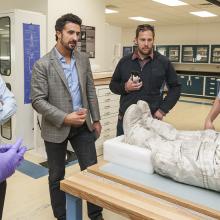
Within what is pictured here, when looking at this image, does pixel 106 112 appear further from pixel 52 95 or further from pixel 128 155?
pixel 128 155

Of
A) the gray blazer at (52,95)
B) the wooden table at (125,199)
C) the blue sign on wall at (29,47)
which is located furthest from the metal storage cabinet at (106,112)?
the wooden table at (125,199)

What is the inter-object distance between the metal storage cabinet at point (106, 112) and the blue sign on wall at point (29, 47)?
95cm

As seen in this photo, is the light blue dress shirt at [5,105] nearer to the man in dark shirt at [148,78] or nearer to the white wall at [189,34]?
the man in dark shirt at [148,78]

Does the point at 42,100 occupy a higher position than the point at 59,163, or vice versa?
the point at 42,100

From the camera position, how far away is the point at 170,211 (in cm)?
104

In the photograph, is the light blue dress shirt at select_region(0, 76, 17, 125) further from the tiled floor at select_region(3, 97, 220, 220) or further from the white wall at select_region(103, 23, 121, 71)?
the white wall at select_region(103, 23, 121, 71)

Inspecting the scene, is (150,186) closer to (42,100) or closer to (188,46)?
(42,100)

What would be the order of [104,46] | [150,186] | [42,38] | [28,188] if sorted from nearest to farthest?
[150,186]
[28,188]
[42,38]
[104,46]

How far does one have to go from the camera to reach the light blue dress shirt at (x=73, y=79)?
199cm

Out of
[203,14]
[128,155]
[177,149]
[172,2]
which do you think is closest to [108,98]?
[128,155]

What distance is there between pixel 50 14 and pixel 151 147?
10.2 feet

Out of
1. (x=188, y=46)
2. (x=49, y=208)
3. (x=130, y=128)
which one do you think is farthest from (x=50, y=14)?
(x=188, y=46)

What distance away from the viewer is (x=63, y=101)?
1968 millimetres

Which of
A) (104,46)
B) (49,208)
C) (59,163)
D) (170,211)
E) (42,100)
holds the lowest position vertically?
(49,208)
